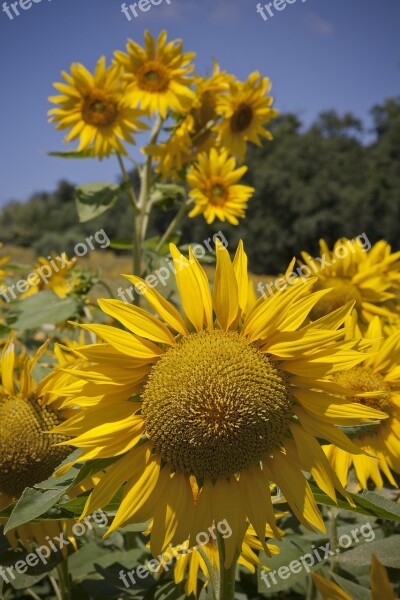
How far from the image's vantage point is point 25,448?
5.15 ft

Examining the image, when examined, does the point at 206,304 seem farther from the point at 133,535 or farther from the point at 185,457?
the point at 133,535

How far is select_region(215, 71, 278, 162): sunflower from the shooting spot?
10.4ft

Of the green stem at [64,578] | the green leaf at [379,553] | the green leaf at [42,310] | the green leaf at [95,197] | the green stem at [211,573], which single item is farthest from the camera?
the green leaf at [95,197]

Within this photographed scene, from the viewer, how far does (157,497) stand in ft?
4.10

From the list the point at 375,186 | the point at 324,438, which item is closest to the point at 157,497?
the point at 324,438

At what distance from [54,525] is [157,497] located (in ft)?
2.25

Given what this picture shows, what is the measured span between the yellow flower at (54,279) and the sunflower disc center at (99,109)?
0.72 metres

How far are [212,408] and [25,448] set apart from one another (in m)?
0.63

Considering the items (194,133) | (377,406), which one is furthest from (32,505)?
(194,133)

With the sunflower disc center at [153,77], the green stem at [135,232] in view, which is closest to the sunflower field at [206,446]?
the green stem at [135,232]

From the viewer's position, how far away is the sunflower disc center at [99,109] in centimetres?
289

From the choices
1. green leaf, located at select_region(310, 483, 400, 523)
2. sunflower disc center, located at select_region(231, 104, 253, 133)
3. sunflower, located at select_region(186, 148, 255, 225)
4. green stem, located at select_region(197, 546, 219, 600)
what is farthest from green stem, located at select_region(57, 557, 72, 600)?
sunflower disc center, located at select_region(231, 104, 253, 133)

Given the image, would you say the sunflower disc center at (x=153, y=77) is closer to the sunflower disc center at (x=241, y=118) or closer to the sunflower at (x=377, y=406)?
the sunflower disc center at (x=241, y=118)

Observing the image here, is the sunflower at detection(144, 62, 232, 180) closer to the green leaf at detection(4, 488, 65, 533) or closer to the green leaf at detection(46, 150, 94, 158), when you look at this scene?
the green leaf at detection(46, 150, 94, 158)
